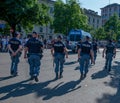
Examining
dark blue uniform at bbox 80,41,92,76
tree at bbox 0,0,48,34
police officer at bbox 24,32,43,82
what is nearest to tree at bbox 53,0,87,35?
tree at bbox 0,0,48,34

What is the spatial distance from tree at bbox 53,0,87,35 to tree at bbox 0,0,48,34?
1868cm

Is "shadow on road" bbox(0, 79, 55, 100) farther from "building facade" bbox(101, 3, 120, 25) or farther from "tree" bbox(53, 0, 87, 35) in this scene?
"building facade" bbox(101, 3, 120, 25)

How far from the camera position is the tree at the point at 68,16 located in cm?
6444

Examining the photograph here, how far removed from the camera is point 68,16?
64875 mm

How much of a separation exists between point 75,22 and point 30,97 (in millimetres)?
56186

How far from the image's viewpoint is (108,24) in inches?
4129

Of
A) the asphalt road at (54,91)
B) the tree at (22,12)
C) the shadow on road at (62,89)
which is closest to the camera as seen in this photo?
the asphalt road at (54,91)

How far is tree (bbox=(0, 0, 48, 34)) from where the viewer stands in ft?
135

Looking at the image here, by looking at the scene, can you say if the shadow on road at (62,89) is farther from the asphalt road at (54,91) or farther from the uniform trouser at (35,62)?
the uniform trouser at (35,62)

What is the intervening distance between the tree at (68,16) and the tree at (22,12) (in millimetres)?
18677

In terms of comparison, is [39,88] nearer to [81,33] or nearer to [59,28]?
[81,33]

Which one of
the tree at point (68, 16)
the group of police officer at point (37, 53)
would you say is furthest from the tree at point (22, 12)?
the group of police officer at point (37, 53)

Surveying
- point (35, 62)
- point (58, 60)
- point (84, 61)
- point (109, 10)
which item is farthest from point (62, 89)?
point (109, 10)

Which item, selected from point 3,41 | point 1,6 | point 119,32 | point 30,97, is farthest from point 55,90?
point 119,32
